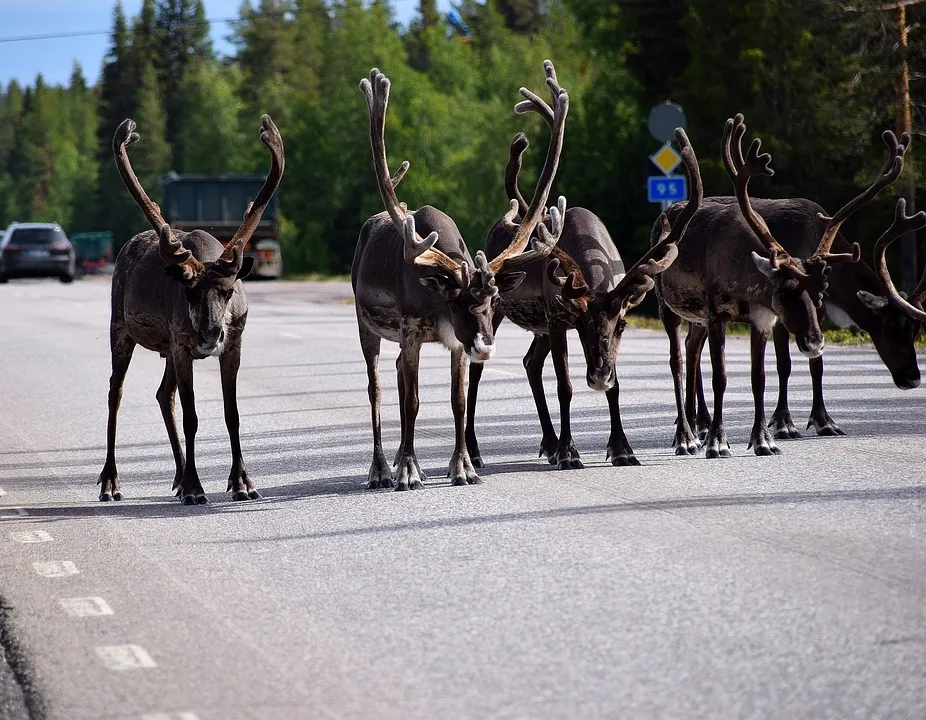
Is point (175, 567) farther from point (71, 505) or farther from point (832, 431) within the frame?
point (832, 431)

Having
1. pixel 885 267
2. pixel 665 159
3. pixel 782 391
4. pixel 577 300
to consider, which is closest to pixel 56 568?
pixel 577 300

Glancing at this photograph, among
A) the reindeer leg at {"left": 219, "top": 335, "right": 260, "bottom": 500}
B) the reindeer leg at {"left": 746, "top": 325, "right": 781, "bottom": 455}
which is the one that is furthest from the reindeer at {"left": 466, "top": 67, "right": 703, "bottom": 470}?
the reindeer leg at {"left": 219, "top": 335, "right": 260, "bottom": 500}

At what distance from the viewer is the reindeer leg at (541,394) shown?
1130 cm

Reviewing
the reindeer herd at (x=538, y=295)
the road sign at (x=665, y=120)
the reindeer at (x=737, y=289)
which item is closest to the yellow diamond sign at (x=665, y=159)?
the road sign at (x=665, y=120)

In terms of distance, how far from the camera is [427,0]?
126m

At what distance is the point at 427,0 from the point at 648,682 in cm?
12398

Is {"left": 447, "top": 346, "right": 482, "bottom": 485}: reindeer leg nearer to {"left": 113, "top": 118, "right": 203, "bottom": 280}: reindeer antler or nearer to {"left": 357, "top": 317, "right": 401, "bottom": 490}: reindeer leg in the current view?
{"left": 357, "top": 317, "right": 401, "bottom": 490}: reindeer leg

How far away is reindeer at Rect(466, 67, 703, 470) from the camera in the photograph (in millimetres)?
10461

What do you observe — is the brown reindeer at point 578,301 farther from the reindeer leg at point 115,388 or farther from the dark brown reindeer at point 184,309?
the reindeer leg at point 115,388

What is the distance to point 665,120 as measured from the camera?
27.7 metres

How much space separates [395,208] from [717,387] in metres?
2.57

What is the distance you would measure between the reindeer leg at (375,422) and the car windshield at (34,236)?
1643 inches

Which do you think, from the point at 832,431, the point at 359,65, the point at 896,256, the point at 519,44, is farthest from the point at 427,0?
the point at 832,431

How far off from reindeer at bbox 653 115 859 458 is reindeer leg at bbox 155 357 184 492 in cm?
338
